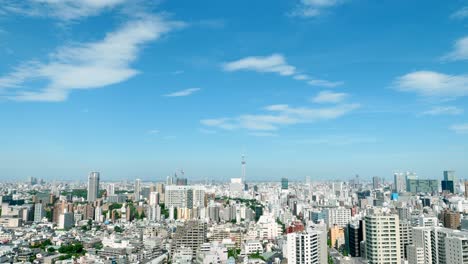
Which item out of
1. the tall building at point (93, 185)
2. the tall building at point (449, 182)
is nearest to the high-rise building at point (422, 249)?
the tall building at point (449, 182)

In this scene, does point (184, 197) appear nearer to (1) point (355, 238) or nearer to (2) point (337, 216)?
(2) point (337, 216)

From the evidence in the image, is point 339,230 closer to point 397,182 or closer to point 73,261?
point 73,261

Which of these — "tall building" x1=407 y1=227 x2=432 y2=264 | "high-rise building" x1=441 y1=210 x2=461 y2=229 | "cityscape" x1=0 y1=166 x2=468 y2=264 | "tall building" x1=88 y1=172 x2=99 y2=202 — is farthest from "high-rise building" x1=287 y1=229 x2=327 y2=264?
"tall building" x1=88 y1=172 x2=99 y2=202

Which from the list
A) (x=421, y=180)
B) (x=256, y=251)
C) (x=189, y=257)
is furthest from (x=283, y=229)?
(x=421, y=180)

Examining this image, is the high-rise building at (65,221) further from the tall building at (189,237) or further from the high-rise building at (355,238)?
the high-rise building at (355,238)

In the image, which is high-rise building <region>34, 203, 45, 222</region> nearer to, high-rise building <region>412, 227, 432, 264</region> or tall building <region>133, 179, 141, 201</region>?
tall building <region>133, 179, 141, 201</region>

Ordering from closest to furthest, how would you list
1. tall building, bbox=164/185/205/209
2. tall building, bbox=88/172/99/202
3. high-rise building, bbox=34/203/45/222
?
high-rise building, bbox=34/203/45/222
tall building, bbox=164/185/205/209
tall building, bbox=88/172/99/202

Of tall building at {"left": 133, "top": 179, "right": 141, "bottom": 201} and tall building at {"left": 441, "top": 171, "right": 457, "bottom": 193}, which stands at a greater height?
tall building at {"left": 441, "top": 171, "right": 457, "bottom": 193}

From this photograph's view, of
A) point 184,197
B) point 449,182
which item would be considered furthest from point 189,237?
point 449,182
